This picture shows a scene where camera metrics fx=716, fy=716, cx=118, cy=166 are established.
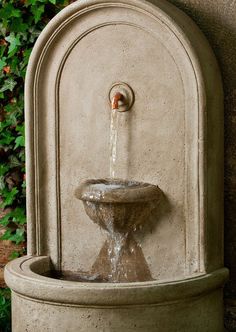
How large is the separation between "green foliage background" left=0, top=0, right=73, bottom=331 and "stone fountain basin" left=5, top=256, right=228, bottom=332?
1182mm

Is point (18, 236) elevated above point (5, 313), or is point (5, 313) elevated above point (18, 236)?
point (18, 236)

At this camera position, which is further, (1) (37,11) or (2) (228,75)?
(1) (37,11)

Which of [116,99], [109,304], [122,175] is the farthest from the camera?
[122,175]

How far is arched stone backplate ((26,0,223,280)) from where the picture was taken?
386 centimetres

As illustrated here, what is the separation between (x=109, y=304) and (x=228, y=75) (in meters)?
1.44

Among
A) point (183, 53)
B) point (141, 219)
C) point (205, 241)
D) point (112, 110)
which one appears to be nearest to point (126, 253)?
point (141, 219)

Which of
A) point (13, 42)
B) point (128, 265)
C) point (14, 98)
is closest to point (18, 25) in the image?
point (13, 42)

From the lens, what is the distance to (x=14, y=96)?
507cm

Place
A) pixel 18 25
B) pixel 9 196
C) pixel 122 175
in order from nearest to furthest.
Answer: pixel 122 175 → pixel 18 25 → pixel 9 196

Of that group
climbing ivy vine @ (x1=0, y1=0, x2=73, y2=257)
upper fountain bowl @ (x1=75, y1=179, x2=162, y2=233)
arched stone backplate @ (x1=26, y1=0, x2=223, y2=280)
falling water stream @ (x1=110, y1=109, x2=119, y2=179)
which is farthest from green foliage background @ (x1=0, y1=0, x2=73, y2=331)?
upper fountain bowl @ (x1=75, y1=179, x2=162, y2=233)

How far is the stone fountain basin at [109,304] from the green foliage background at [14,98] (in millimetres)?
1182

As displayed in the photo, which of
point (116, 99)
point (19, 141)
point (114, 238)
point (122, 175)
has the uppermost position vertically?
point (116, 99)

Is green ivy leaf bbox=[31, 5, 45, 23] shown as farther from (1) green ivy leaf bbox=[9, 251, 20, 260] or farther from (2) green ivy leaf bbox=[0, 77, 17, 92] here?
(1) green ivy leaf bbox=[9, 251, 20, 260]

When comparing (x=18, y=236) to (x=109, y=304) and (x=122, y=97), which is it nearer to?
(x=122, y=97)
